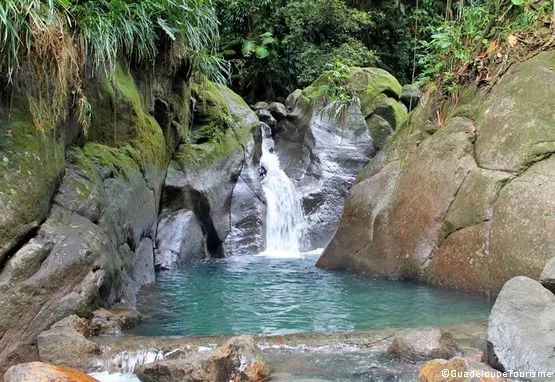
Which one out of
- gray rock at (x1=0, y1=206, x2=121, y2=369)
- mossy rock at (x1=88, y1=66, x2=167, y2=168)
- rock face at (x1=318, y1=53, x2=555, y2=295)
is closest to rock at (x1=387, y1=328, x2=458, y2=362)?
rock face at (x1=318, y1=53, x2=555, y2=295)

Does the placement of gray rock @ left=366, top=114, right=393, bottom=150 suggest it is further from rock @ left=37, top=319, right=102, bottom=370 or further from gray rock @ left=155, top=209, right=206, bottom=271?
rock @ left=37, top=319, right=102, bottom=370

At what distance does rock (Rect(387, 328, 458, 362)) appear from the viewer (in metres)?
4.01

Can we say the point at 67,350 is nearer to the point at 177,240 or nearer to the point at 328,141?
the point at 177,240

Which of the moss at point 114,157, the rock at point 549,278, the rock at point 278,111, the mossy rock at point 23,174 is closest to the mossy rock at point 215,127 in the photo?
the rock at point 278,111

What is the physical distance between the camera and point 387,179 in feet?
27.0

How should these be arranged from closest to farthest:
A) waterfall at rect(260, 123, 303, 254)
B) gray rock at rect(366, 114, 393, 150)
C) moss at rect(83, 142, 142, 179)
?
moss at rect(83, 142, 142, 179) → waterfall at rect(260, 123, 303, 254) → gray rock at rect(366, 114, 393, 150)

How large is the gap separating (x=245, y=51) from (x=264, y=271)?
8208 mm

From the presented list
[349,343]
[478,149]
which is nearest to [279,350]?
[349,343]

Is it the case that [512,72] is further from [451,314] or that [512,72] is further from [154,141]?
[154,141]

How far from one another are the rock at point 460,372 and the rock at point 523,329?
0.59 ft

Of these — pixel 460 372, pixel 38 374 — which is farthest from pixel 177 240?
pixel 460 372

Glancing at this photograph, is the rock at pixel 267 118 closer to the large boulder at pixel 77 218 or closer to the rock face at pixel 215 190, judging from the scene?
the rock face at pixel 215 190

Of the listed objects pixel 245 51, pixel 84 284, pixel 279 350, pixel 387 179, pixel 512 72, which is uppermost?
pixel 245 51

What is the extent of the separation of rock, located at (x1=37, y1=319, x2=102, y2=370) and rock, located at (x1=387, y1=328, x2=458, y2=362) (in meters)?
2.29
